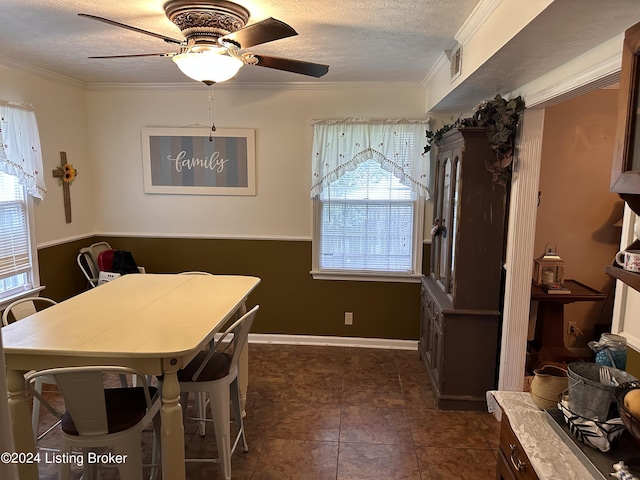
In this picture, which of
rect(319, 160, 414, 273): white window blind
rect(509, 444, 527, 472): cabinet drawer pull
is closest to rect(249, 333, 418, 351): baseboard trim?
rect(319, 160, 414, 273): white window blind

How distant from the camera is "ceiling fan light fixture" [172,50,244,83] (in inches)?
77.8

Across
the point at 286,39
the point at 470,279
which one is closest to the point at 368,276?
the point at 470,279

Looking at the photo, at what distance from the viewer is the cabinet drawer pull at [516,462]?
4.61ft

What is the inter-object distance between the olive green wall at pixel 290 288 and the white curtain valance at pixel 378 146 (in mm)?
853

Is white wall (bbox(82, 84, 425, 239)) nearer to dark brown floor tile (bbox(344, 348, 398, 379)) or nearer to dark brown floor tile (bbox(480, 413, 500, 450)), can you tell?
dark brown floor tile (bbox(344, 348, 398, 379))

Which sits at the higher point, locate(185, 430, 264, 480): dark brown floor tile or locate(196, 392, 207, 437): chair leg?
locate(196, 392, 207, 437): chair leg

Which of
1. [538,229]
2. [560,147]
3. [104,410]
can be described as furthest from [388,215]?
[104,410]

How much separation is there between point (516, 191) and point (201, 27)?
79.5 inches

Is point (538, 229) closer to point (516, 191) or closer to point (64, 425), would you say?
point (516, 191)

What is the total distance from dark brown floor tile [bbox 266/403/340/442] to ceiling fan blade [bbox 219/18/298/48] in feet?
7.44

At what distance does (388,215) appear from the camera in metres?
4.02

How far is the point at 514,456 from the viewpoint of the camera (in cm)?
148

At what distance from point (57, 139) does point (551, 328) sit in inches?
173

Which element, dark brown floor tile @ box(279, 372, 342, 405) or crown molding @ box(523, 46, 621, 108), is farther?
dark brown floor tile @ box(279, 372, 342, 405)
